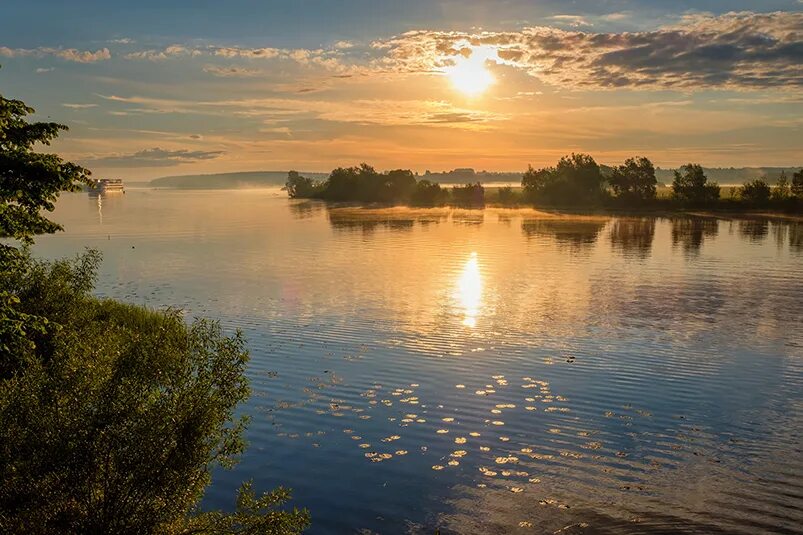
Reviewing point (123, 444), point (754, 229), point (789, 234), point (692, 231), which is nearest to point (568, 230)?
point (692, 231)

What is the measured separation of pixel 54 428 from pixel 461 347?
107ft

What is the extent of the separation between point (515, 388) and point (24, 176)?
2582 centimetres

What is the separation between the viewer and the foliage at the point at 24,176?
995 inches

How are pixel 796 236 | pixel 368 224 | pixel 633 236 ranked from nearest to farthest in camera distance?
pixel 796 236 → pixel 633 236 → pixel 368 224

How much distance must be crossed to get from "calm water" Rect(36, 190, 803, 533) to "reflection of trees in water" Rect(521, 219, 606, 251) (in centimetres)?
2581

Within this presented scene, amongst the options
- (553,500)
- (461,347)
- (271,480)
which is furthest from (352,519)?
(461,347)

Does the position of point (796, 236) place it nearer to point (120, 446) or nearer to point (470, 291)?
point (470, 291)

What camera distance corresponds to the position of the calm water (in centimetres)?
2542

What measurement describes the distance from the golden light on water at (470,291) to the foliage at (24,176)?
34.4m

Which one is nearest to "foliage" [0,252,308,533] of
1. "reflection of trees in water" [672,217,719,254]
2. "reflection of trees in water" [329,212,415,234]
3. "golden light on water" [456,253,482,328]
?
"golden light on water" [456,253,482,328]

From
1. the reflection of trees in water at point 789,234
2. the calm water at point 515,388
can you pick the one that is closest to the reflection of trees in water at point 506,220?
the reflection of trees in water at point 789,234

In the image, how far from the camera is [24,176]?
25.9m

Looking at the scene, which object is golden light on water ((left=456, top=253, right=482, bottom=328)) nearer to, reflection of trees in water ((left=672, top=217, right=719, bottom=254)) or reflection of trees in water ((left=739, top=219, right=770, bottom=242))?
reflection of trees in water ((left=672, top=217, right=719, bottom=254))

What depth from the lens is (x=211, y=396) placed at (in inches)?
781
